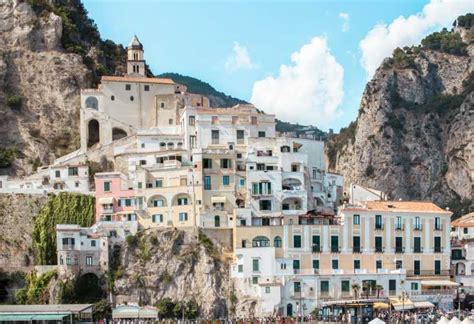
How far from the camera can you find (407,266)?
72438 mm

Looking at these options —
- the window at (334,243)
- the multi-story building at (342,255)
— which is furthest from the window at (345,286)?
the window at (334,243)

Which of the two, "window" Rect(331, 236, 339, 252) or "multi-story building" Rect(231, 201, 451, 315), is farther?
"window" Rect(331, 236, 339, 252)

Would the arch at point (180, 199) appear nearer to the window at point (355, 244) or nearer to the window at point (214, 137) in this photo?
the window at point (214, 137)

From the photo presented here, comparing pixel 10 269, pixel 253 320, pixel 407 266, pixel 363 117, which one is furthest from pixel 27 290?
pixel 363 117

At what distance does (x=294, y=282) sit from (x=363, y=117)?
74.5m

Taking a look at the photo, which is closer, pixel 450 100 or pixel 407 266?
pixel 407 266

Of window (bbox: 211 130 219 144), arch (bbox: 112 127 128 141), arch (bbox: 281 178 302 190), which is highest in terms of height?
arch (bbox: 112 127 128 141)

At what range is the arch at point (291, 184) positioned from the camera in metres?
76.9

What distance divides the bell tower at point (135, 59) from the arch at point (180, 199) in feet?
98.2

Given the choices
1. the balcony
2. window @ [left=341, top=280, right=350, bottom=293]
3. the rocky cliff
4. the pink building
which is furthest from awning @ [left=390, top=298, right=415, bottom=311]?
the rocky cliff

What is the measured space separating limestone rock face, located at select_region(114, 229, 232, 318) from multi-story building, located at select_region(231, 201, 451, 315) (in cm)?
182

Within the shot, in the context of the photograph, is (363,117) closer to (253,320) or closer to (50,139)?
(50,139)

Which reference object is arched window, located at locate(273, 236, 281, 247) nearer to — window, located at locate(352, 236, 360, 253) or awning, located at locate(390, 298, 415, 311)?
window, located at locate(352, 236, 360, 253)

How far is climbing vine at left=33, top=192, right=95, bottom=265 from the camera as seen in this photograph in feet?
246
